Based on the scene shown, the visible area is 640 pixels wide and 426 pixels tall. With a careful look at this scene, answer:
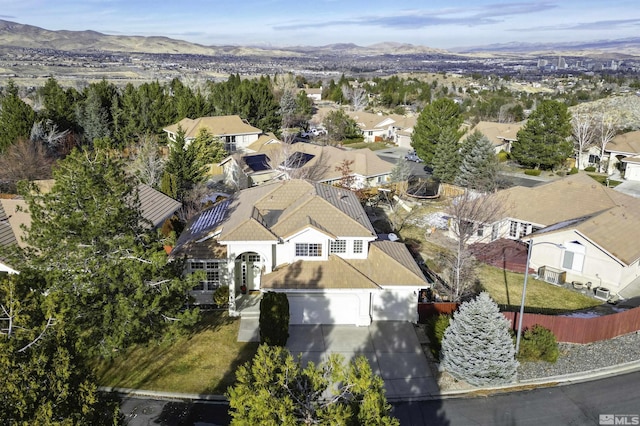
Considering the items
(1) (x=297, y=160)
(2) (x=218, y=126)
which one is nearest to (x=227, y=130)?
(2) (x=218, y=126)

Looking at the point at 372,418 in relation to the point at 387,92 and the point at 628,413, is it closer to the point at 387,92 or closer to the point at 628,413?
the point at 628,413

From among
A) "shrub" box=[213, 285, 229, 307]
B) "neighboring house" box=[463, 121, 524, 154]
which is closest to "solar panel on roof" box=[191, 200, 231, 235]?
"shrub" box=[213, 285, 229, 307]

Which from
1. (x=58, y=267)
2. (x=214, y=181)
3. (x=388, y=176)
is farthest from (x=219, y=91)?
(x=58, y=267)

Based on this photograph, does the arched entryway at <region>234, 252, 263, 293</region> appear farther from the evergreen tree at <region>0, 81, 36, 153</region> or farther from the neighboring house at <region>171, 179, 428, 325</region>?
the evergreen tree at <region>0, 81, 36, 153</region>

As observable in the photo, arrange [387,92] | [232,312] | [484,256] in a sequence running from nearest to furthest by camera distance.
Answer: [232,312] < [484,256] < [387,92]

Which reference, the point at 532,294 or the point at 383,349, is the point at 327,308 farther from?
the point at 532,294

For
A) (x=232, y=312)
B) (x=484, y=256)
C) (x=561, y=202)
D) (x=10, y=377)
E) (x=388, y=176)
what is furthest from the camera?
(x=388, y=176)

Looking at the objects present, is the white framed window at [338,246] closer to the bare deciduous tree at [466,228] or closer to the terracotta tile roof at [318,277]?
the terracotta tile roof at [318,277]
